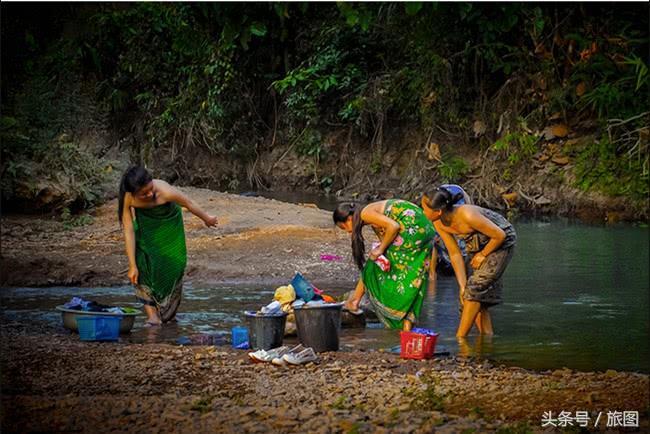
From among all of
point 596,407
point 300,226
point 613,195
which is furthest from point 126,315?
point 613,195

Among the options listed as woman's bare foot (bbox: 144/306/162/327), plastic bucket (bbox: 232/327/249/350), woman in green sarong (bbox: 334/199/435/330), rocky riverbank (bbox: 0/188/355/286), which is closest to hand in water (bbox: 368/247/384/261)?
A: woman in green sarong (bbox: 334/199/435/330)

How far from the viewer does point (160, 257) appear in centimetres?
935

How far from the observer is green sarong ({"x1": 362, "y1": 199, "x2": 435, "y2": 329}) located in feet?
29.0

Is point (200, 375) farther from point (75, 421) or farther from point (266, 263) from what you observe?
point (266, 263)

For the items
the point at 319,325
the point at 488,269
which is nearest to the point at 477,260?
the point at 488,269

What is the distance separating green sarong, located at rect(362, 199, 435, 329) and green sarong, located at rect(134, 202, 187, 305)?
1.74 m

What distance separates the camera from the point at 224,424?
543cm

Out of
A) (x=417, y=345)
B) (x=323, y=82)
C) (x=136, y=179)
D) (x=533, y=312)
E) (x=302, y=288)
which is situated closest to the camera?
(x=417, y=345)

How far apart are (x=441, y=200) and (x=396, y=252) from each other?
2.34 ft

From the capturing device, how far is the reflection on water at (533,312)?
815 cm

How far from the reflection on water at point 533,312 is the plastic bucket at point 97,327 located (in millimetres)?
268

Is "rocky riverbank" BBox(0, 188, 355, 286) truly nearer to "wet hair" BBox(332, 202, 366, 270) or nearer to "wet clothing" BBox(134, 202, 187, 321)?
"wet clothing" BBox(134, 202, 187, 321)

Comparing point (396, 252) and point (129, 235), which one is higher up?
point (129, 235)

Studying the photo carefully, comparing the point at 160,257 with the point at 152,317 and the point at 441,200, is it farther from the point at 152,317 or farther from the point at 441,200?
the point at 441,200
